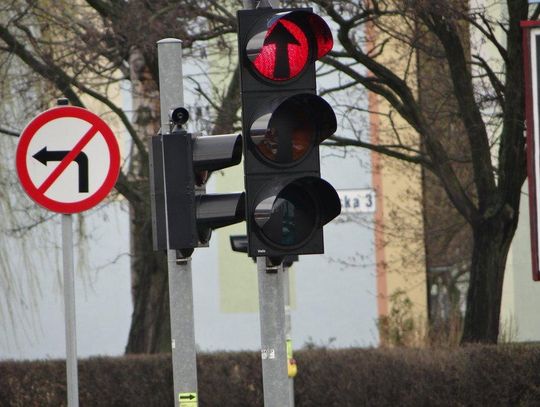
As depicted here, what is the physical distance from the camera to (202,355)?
14945mm

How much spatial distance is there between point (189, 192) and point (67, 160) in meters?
1.73

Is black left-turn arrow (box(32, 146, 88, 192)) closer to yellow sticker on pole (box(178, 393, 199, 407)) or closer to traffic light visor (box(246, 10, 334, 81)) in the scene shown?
yellow sticker on pole (box(178, 393, 199, 407))

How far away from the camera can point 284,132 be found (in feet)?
20.2

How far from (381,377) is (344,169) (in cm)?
1588

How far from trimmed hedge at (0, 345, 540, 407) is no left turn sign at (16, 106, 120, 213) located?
19.3ft

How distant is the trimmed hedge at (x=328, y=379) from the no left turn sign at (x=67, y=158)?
5.89m

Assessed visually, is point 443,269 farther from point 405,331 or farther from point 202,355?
point 202,355

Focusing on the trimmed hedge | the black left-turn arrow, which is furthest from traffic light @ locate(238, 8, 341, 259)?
the trimmed hedge

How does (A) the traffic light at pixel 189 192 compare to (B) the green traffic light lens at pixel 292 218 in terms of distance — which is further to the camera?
(A) the traffic light at pixel 189 192

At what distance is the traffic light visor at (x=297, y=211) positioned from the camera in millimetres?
6121

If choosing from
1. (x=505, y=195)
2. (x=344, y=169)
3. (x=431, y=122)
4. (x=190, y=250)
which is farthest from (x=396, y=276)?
(x=190, y=250)

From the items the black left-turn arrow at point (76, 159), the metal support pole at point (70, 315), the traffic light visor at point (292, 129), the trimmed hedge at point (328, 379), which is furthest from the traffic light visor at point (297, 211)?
the trimmed hedge at point (328, 379)

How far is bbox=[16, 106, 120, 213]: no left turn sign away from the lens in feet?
26.8

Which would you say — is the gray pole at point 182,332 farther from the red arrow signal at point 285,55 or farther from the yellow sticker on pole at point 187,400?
the red arrow signal at point 285,55
